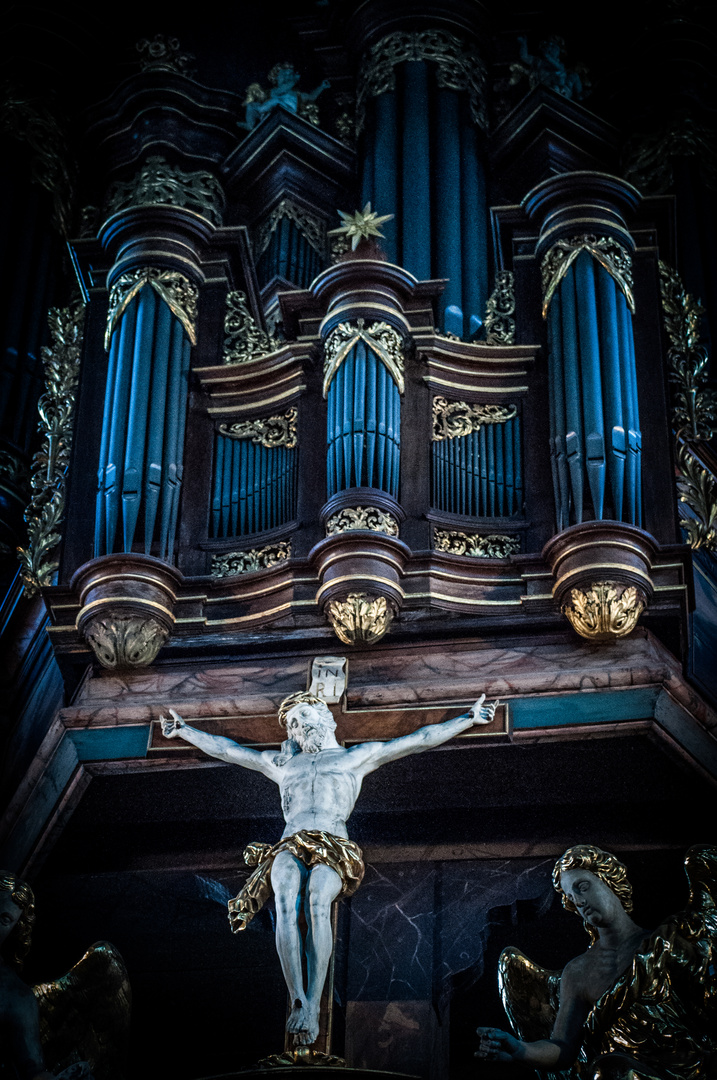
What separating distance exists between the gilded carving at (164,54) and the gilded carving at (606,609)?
753cm

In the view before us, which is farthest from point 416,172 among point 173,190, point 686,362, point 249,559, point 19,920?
point 19,920

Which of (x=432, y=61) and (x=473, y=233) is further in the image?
(x=432, y=61)

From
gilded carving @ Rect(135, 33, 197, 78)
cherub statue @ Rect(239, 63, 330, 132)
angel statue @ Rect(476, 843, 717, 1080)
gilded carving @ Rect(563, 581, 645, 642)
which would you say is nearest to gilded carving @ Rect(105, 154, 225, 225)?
cherub statue @ Rect(239, 63, 330, 132)

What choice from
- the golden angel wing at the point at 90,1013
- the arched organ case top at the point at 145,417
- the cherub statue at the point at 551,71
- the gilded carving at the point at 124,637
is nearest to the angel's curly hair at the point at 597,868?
the golden angel wing at the point at 90,1013

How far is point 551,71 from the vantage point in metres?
17.6

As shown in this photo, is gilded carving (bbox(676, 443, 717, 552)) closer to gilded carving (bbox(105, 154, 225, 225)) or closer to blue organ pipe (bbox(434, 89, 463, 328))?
blue organ pipe (bbox(434, 89, 463, 328))

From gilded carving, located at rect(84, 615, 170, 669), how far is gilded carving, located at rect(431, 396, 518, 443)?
231 centimetres

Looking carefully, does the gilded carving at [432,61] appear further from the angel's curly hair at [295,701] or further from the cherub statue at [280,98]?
the angel's curly hair at [295,701]

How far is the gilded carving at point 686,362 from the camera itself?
45.4 ft

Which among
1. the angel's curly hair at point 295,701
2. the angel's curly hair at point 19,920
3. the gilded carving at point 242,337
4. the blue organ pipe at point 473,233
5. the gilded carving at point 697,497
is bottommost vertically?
the angel's curly hair at point 19,920

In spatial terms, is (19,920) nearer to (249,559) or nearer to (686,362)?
(249,559)

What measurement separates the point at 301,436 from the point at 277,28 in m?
6.28

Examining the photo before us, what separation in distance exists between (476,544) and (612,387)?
1.41 metres

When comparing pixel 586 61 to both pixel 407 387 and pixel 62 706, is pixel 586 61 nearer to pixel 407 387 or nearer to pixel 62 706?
pixel 407 387
